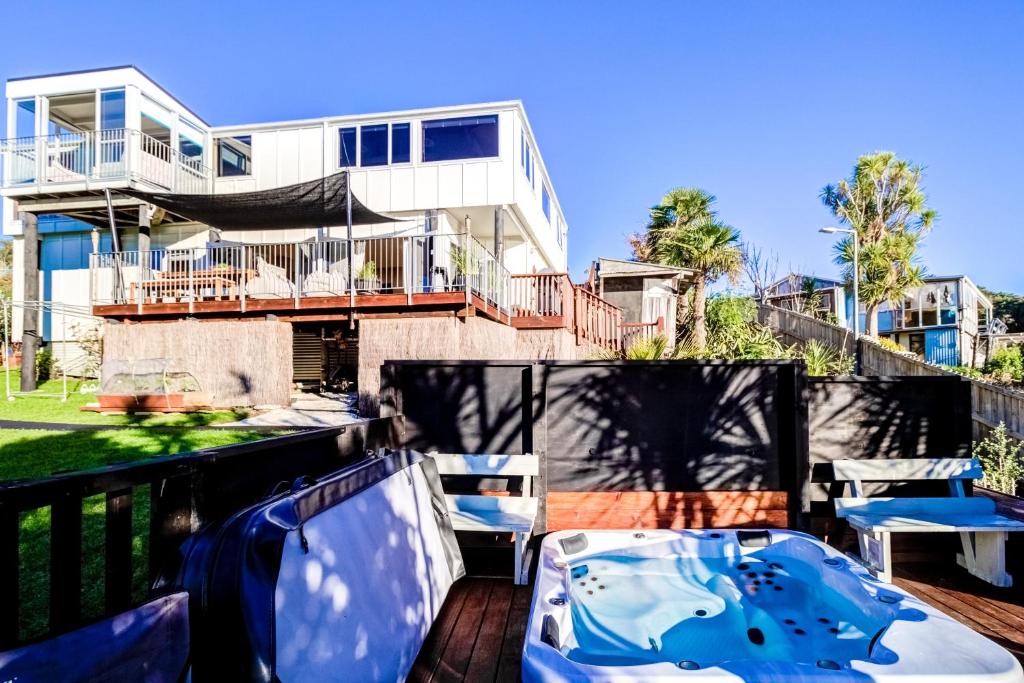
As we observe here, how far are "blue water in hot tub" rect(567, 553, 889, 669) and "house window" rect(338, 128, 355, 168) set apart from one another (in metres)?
12.5

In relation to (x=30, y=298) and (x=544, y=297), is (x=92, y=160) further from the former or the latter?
(x=544, y=297)

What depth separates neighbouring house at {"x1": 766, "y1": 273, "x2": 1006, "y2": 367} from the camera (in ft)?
76.5

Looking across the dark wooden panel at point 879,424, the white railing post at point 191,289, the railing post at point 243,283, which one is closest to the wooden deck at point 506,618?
the dark wooden panel at point 879,424

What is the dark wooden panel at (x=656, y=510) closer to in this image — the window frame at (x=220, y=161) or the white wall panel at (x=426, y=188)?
the white wall panel at (x=426, y=188)

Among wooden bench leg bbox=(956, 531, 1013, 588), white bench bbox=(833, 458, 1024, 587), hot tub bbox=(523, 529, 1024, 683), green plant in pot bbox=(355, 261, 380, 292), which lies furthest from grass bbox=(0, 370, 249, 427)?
wooden bench leg bbox=(956, 531, 1013, 588)

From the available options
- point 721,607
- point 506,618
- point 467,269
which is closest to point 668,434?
point 721,607

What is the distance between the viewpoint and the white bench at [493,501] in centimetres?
382

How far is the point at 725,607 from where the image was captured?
13.4 ft

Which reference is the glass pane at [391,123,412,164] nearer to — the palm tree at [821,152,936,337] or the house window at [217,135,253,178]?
the house window at [217,135,253,178]

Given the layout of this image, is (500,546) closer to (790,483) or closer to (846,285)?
(790,483)

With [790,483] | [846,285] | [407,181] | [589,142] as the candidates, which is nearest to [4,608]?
[790,483]

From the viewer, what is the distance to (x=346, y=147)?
1384 centimetres

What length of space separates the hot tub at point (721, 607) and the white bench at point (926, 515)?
31cm

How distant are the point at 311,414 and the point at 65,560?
7943 mm
